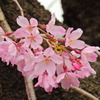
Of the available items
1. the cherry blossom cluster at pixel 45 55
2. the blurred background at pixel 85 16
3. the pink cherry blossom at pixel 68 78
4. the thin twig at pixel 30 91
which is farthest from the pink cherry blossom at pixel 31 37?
the blurred background at pixel 85 16

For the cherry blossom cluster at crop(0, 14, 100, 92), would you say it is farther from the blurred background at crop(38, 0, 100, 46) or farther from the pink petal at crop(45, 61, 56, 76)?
the blurred background at crop(38, 0, 100, 46)

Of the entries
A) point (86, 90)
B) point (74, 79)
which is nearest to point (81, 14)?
point (86, 90)

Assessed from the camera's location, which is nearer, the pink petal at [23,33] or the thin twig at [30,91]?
the pink petal at [23,33]

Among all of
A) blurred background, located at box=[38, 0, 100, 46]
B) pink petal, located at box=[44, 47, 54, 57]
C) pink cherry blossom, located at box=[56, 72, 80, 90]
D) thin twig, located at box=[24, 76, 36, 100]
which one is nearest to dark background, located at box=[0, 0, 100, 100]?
thin twig, located at box=[24, 76, 36, 100]

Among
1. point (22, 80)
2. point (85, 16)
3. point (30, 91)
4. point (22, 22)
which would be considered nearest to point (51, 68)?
point (22, 22)

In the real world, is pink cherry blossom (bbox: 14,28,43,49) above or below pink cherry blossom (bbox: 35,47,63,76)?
above

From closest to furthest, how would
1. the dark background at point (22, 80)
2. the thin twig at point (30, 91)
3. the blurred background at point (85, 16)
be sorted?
the thin twig at point (30, 91) < the dark background at point (22, 80) < the blurred background at point (85, 16)

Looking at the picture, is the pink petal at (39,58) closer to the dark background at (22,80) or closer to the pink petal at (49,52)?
the pink petal at (49,52)

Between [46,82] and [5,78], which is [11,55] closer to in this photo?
[46,82]

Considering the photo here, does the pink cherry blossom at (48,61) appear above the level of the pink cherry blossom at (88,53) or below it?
below
